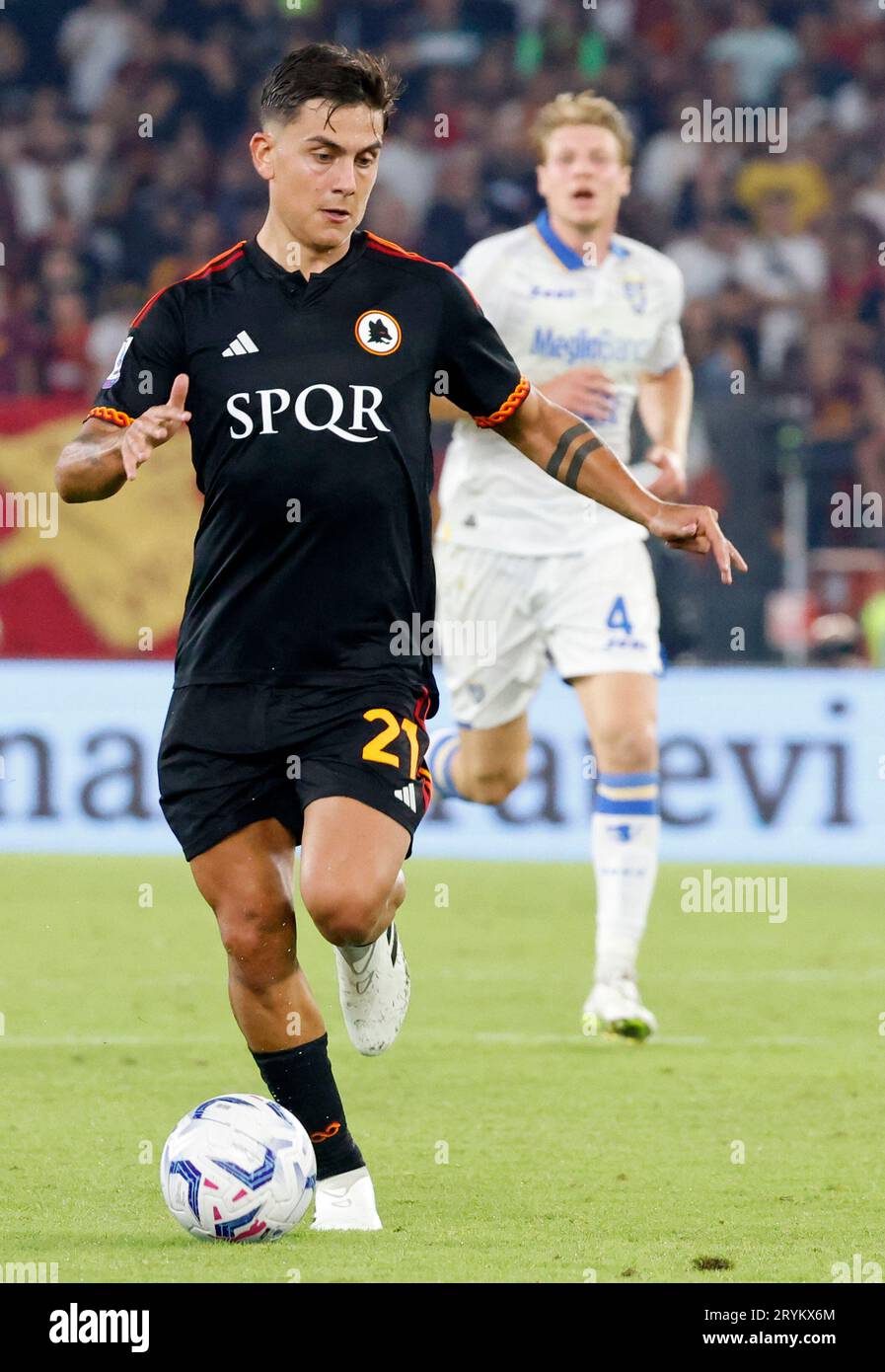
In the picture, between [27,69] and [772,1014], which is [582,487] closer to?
[772,1014]

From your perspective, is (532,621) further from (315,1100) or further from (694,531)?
(315,1100)

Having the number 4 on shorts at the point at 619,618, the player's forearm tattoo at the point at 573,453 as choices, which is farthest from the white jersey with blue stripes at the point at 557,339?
the player's forearm tattoo at the point at 573,453

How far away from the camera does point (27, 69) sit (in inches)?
673

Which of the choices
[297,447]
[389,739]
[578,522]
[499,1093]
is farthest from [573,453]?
[578,522]

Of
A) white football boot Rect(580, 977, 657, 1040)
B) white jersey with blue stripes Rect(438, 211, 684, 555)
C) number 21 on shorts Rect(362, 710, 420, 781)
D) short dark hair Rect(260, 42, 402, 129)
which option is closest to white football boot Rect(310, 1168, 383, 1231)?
number 21 on shorts Rect(362, 710, 420, 781)

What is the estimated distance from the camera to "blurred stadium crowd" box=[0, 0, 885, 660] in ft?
51.1

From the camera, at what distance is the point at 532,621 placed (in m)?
7.80

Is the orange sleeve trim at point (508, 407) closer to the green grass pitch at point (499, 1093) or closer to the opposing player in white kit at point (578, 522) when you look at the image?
the green grass pitch at point (499, 1093)

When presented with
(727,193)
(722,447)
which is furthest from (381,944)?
(727,193)

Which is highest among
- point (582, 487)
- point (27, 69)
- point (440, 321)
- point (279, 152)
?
point (27, 69)

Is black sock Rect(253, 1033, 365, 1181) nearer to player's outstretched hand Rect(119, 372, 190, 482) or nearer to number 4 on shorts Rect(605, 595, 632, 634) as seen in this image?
player's outstretched hand Rect(119, 372, 190, 482)

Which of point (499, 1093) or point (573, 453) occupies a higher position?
point (573, 453)

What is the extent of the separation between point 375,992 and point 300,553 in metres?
1.03

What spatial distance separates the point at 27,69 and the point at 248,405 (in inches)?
528
